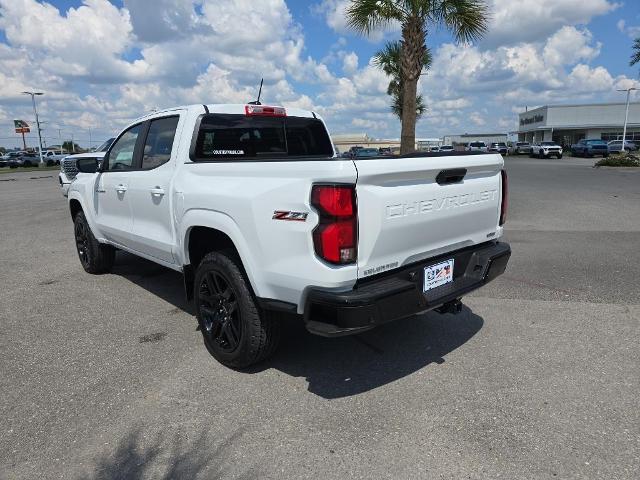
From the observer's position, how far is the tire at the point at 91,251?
610 cm

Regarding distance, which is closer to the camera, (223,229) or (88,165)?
(223,229)

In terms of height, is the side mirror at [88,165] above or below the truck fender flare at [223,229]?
above

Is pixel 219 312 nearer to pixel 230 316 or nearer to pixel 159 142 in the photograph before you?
pixel 230 316

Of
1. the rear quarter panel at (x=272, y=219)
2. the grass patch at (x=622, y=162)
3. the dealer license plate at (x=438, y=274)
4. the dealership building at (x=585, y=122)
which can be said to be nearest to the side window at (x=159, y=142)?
the rear quarter panel at (x=272, y=219)

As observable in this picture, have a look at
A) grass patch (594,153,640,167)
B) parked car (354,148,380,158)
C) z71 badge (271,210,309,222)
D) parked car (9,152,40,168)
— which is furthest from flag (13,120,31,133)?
z71 badge (271,210,309,222)

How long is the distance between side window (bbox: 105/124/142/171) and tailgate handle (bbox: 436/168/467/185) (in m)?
3.13

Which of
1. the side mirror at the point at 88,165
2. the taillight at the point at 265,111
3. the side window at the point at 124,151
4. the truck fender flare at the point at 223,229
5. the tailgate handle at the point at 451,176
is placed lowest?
the truck fender flare at the point at 223,229

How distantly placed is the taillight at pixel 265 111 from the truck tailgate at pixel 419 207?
1.92 m

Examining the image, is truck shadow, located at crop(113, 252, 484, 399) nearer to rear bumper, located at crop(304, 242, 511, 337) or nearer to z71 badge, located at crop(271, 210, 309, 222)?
rear bumper, located at crop(304, 242, 511, 337)

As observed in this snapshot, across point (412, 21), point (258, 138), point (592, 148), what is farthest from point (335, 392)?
point (592, 148)

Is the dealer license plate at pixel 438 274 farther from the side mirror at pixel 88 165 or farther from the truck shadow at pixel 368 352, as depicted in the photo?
the side mirror at pixel 88 165

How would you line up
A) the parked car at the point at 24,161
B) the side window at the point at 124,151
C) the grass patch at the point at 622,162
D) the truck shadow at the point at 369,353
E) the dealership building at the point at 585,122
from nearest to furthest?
the truck shadow at the point at 369,353 < the side window at the point at 124,151 < the grass patch at the point at 622,162 < the parked car at the point at 24,161 < the dealership building at the point at 585,122

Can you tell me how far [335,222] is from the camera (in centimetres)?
271

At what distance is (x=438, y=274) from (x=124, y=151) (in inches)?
142
